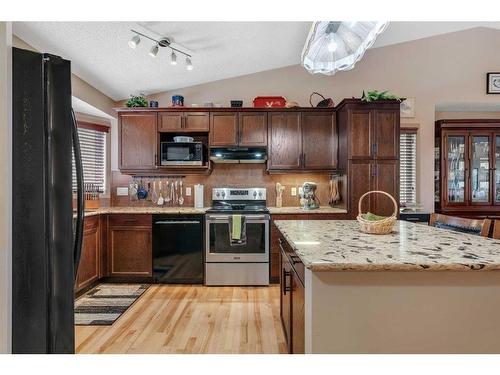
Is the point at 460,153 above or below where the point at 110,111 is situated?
below

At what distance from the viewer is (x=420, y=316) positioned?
1200mm

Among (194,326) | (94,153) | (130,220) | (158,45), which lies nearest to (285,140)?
(158,45)

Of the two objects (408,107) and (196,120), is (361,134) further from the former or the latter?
(196,120)

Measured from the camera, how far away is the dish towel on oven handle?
356 centimetres

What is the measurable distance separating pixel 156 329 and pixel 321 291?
187 cm

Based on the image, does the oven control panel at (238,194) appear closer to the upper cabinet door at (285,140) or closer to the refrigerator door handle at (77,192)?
the upper cabinet door at (285,140)

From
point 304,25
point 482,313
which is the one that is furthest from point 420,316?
point 304,25

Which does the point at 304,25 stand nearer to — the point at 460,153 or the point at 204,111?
the point at 204,111

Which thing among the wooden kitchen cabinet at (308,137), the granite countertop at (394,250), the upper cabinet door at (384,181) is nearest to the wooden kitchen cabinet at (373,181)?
the upper cabinet door at (384,181)

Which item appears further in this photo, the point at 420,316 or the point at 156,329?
the point at 156,329

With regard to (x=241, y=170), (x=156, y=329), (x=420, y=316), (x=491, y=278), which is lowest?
(x=156, y=329)

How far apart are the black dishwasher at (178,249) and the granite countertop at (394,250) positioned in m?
1.91

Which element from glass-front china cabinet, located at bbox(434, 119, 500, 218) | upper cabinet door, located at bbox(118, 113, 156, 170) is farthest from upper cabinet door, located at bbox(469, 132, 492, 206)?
upper cabinet door, located at bbox(118, 113, 156, 170)

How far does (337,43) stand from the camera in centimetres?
202
